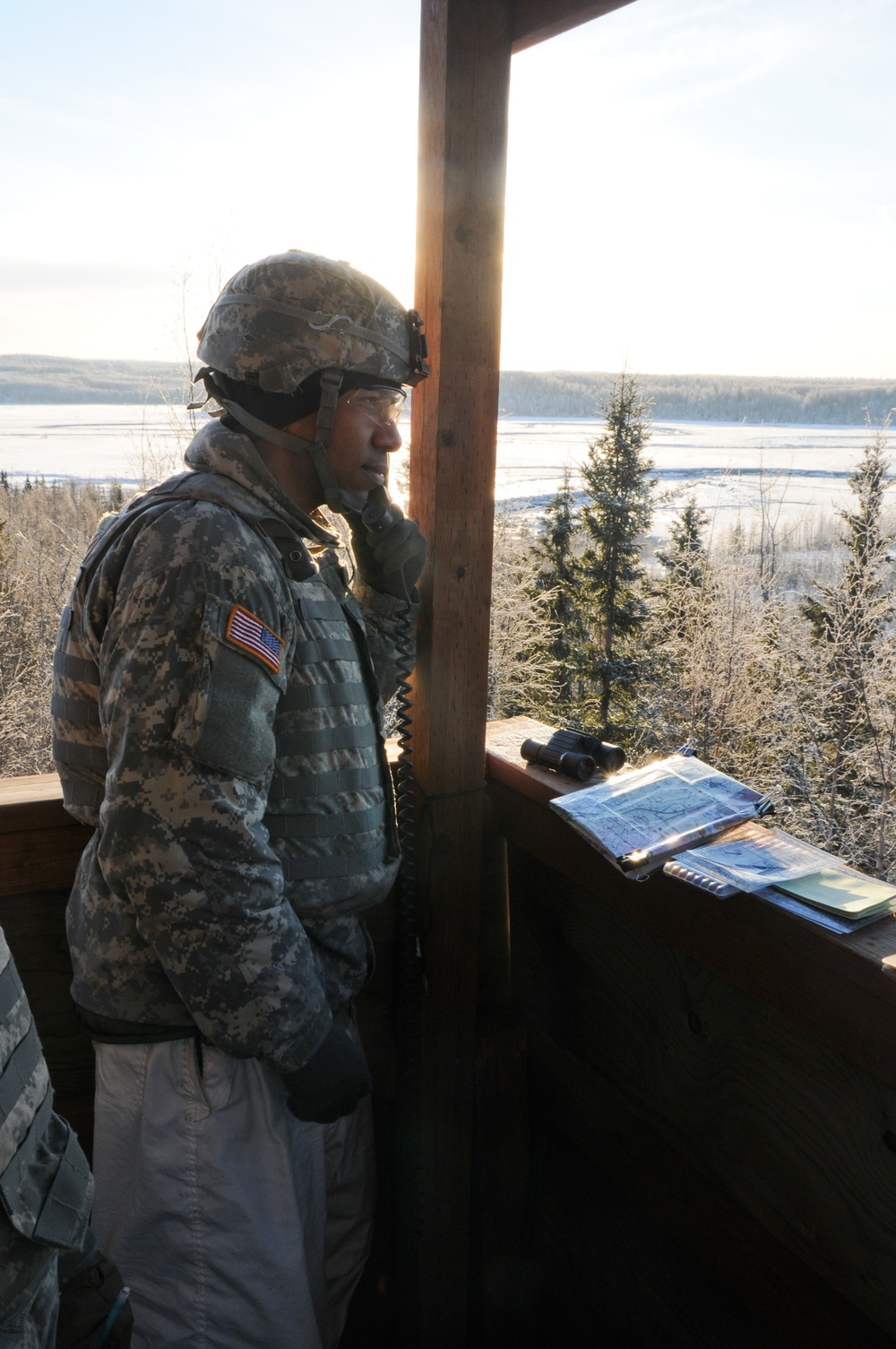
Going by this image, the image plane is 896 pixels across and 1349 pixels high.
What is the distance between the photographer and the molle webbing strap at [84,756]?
4.75 feet

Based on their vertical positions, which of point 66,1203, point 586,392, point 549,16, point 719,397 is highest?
point 719,397

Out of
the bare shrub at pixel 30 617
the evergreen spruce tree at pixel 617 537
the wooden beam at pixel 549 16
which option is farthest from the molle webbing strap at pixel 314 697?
the evergreen spruce tree at pixel 617 537

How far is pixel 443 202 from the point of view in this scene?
5.48 feet

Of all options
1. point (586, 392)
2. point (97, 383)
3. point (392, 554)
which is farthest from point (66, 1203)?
point (586, 392)

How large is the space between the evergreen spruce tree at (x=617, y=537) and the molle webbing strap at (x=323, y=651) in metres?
26.4

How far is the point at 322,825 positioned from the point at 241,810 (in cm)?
24

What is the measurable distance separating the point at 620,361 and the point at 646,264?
25.2 metres

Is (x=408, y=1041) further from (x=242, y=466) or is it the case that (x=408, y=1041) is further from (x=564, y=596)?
(x=564, y=596)

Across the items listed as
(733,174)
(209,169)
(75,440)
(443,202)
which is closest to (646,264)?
(733,174)

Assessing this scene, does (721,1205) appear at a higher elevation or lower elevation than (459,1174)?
higher

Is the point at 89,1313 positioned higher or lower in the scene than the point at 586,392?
lower

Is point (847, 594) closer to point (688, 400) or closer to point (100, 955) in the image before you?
point (688, 400)

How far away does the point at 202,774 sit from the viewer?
4.04 feet

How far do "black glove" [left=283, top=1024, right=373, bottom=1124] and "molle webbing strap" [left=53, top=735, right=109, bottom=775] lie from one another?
53 centimetres
